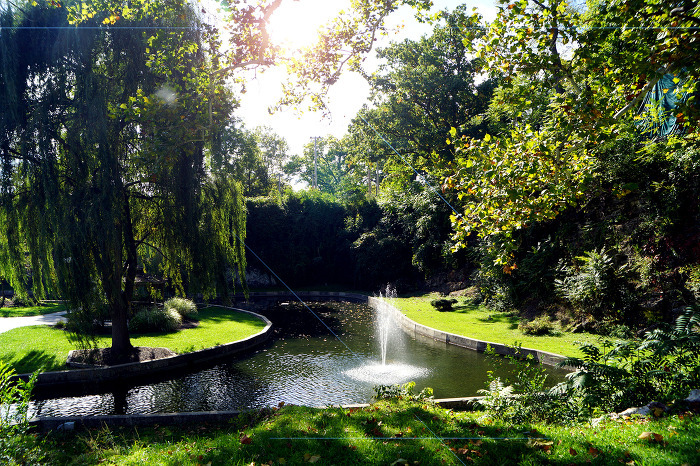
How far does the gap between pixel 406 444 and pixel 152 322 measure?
13975 mm

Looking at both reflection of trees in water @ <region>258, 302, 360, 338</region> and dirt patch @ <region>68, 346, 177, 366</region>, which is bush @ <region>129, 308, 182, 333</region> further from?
reflection of trees in water @ <region>258, 302, 360, 338</region>

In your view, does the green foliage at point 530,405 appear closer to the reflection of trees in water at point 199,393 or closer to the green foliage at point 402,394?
the green foliage at point 402,394

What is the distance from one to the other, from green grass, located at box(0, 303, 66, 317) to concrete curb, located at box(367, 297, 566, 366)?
16965mm

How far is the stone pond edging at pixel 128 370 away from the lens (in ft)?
32.0

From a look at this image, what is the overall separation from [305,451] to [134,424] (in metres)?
4.51

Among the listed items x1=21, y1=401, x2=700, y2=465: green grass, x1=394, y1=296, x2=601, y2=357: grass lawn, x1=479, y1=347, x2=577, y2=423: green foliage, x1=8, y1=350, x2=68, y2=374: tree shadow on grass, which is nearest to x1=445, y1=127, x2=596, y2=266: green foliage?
x1=479, y1=347, x2=577, y2=423: green foliage

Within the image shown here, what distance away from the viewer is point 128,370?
34.8 feet

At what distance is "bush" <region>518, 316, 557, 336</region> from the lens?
43.4 feet

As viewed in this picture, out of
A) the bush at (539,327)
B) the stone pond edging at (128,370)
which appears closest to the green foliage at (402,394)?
the stone pond edging at (128,370)

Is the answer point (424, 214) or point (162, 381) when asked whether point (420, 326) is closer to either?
point (162, 381)

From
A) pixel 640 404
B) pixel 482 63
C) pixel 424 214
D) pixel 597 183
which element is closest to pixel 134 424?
pixel 640 404

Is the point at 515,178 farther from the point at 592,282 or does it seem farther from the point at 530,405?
the point at 592,282

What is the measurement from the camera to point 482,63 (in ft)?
23.1

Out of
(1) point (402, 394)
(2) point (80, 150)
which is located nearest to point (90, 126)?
(2) point (80, 150)
